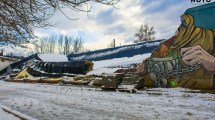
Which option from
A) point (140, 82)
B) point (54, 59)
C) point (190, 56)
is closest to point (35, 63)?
point (54, 59)

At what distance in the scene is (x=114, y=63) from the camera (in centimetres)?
3331

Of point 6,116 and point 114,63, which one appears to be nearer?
point 6,116

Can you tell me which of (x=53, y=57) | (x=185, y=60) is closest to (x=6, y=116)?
(x=185, y=60)

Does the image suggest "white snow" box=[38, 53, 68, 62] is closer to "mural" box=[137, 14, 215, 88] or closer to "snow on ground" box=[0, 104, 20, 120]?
"mural" box=[137, 14, 215, 88]

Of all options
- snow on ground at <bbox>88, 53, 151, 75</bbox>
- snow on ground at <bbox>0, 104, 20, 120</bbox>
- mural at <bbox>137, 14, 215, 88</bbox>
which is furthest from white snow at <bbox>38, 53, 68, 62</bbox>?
snow on ground at <bbox>0, 104, 20, 120</bbox>

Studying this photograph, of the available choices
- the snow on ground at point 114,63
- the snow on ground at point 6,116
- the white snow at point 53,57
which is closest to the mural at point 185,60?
the snow on ground at point 114,63

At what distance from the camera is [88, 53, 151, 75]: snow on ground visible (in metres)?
29.8

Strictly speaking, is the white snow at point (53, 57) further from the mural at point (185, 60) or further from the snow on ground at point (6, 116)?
the snow on ground at point (6, 116)

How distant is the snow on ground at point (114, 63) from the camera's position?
97.7 ft

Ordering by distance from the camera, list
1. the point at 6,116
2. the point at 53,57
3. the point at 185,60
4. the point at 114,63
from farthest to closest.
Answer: the point at 53,57
the point at 114,63
the point at 185,60
the point at 6,116

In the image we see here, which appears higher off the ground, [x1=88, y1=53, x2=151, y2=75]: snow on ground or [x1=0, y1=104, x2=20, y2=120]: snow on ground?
[x1=88, y1=53, x2=151, y2=75]: snow on ground

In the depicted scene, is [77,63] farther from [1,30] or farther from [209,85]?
[1,30]

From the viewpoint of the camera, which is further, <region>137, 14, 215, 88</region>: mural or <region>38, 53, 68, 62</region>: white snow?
<region>38, 53, 68, 62</region>: white snow

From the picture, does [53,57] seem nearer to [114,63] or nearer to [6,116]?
[114,63]
